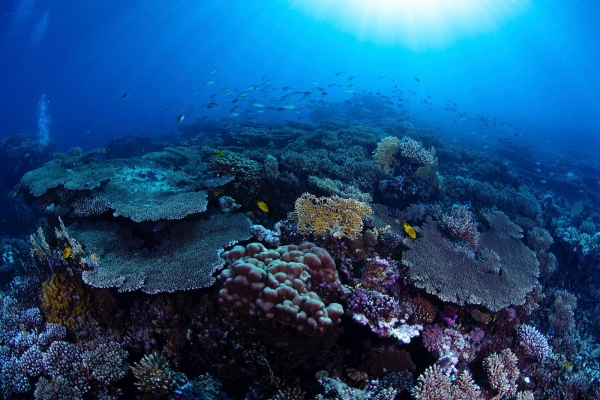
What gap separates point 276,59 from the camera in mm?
145750

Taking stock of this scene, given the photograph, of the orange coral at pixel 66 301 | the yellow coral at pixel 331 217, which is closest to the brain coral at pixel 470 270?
the yellow coral at pixel 331 217

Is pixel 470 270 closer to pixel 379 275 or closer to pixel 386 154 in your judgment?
pixel 379 275

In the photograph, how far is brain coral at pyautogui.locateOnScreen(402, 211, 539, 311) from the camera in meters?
4.68

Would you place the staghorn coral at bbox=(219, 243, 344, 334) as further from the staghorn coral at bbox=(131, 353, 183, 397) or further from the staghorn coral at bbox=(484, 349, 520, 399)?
the staghorn coral at bbox=(484, 349, 520, 399)

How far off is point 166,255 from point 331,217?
9.70 feet

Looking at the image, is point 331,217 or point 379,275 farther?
point 331,217

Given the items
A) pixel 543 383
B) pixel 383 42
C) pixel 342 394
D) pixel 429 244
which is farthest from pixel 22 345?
pixel 383 42

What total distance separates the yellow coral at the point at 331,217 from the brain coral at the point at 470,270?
107cm

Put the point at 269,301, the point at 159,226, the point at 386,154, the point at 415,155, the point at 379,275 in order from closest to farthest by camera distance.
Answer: the point at 269,301
the point at 379,275
the point at 159,226
the point at 415,155
the point at 386,154

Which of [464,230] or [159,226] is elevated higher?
[464,230]

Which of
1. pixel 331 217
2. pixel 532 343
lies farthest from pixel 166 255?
pixel 532 343

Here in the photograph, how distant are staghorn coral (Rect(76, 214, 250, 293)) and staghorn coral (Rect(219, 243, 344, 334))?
565mm

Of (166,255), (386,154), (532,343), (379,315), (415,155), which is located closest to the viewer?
(379,315)

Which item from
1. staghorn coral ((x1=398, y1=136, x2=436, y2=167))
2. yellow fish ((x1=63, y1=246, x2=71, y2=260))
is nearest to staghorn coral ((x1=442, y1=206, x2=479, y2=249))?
staghorn coral ((x1=398, y1=136, x2=436, y2=167))
